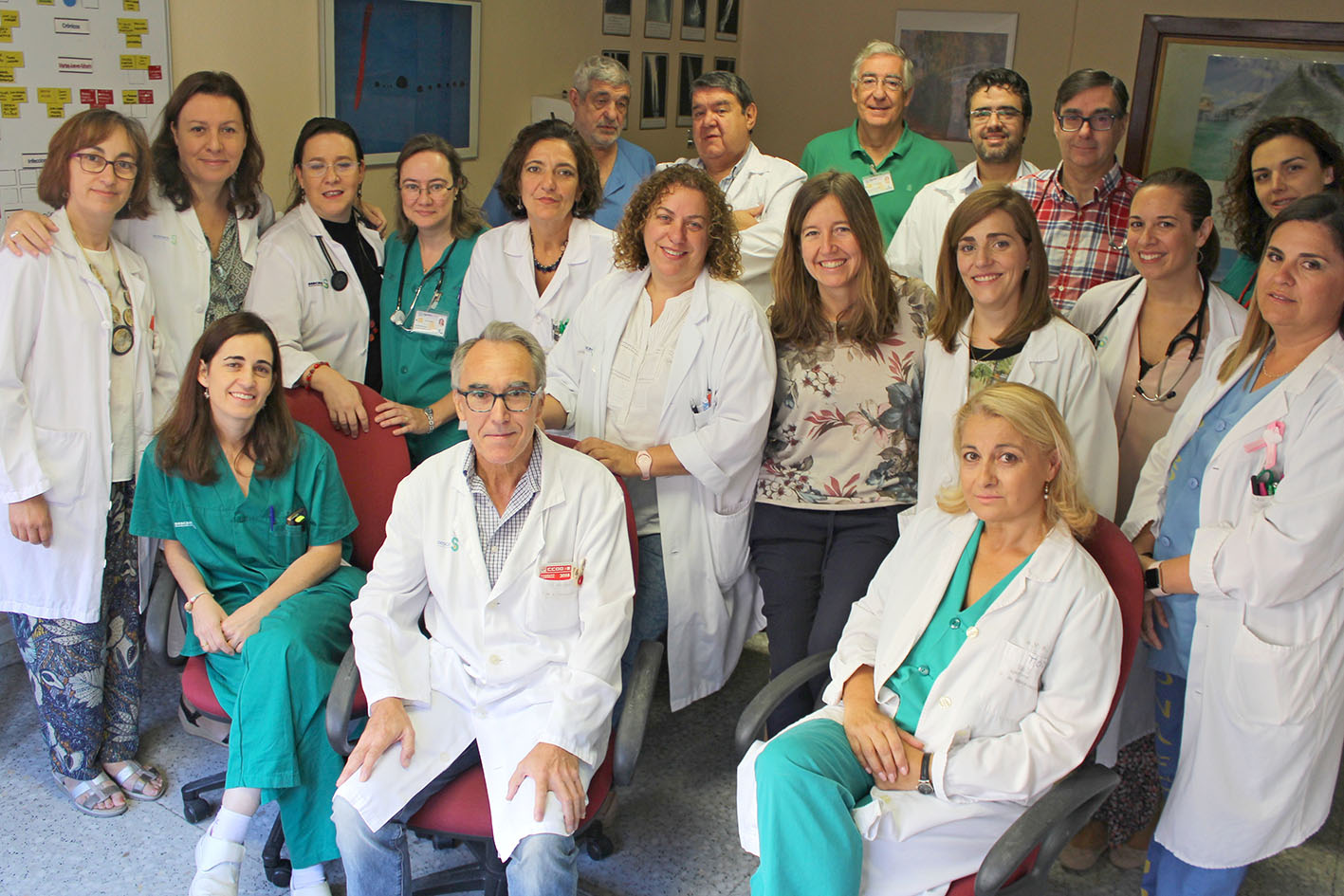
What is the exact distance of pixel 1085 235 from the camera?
3088mm

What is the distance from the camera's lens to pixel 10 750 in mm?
3037

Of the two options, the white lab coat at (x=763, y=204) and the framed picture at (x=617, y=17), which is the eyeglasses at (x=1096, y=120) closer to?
the white lab coat at (x=763, y=204)

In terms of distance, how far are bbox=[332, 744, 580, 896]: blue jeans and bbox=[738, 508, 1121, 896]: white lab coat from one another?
1.16ft

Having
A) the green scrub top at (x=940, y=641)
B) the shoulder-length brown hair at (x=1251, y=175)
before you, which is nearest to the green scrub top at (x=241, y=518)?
the green scrub top at (x=940, y=641)

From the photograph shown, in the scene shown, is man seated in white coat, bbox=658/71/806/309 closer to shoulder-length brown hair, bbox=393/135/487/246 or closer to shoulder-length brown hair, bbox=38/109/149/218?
Result: shoulder-length brown hair, bbox=393/135/487/246

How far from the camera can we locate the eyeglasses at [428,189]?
10.1 ft

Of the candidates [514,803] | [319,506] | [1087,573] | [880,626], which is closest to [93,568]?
[319,506]

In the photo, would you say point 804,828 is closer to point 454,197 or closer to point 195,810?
point 195,810

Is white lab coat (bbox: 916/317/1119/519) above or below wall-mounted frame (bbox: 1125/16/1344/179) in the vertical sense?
below

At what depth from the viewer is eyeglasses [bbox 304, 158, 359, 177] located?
3.05 meters

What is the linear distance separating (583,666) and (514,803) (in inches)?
11.8

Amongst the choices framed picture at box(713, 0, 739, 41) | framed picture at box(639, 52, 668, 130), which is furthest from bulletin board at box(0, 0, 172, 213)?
framed picture at box(713, 0, 739, 41)

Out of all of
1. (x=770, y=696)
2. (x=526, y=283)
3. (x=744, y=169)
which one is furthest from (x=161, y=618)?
(x=744, y=169)

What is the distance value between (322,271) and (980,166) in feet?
6.77
